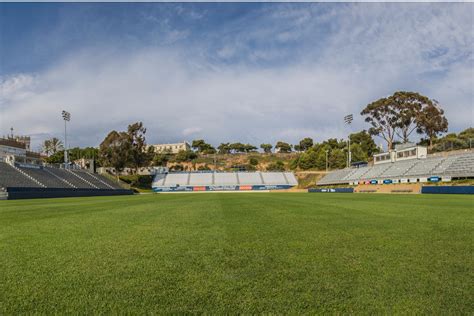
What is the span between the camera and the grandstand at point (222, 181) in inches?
2680

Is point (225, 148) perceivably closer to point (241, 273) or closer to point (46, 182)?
point (46, 182)

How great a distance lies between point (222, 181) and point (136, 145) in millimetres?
20298

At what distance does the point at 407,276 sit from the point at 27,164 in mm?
49409

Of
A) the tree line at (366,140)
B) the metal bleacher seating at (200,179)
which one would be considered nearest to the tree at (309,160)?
the tree line at (366,140)

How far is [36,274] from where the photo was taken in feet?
10.5

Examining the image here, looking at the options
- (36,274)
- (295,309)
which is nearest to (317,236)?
(295,309)

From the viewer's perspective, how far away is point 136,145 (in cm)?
6644

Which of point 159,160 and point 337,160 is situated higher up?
point 159,160

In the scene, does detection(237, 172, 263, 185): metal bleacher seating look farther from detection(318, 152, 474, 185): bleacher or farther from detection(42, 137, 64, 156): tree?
detection(42, 137, 64, 156): tree

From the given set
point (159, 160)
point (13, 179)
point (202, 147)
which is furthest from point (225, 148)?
point (13, 179)

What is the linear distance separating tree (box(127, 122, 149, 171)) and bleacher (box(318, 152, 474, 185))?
126 feet

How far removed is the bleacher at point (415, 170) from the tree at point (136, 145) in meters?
38.5

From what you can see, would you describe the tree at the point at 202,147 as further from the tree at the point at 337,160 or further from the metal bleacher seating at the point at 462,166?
the metal bleacher seating at the point at 462,166

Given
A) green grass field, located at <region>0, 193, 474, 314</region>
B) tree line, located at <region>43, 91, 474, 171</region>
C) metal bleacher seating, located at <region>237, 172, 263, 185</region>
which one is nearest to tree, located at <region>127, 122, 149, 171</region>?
tree line, located at <region>43, 91, 474, 171</region>
